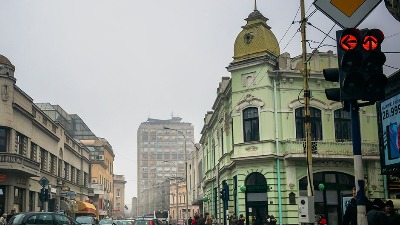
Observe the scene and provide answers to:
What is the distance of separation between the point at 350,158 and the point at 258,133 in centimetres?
596

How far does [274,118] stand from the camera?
34625 mm

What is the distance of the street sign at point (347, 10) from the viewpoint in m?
7.58

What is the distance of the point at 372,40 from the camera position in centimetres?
752

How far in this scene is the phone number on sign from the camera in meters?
21.0

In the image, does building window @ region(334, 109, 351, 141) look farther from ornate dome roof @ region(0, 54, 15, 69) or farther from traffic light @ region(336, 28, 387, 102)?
traffic light @ region(336, 28, 387, 102)

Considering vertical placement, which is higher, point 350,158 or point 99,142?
point 99,142

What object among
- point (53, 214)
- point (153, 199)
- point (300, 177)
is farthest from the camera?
point (153, 199)

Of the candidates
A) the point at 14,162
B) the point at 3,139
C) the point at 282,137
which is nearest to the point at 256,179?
the point at 282,137

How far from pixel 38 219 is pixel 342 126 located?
69.4 ft

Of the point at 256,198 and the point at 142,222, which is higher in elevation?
the point at 256,198

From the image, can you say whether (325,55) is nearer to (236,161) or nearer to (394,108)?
(236,161)

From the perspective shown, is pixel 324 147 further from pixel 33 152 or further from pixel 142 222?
pixel 33 152

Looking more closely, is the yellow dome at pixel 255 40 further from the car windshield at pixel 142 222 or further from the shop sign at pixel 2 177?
the shop sign at pixel 2 177

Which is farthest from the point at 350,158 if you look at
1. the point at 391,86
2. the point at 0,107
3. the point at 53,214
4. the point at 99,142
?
the point at 99,142
